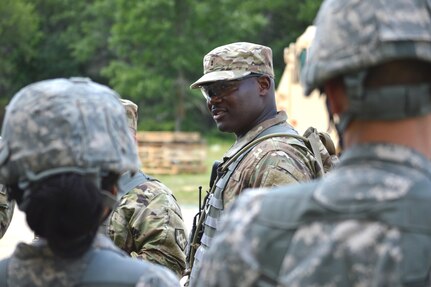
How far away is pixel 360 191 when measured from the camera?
7.71 ft

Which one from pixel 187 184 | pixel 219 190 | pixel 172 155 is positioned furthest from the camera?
pixel 172 155

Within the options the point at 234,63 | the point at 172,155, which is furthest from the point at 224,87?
the point at 172,155

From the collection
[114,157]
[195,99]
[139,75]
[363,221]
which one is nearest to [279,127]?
[114,157]

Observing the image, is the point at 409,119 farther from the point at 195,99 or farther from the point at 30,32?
the point at 30,32

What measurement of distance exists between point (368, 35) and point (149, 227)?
9.90 feet

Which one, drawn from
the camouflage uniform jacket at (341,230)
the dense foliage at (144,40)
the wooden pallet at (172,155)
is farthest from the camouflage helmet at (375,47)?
the dense foliage at (144,40)

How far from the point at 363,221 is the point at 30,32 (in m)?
55.8

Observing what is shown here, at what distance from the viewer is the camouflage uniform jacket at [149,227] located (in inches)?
205

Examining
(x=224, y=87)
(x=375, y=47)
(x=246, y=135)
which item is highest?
(x=375, y=47)

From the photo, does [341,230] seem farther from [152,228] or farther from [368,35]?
[152,228]

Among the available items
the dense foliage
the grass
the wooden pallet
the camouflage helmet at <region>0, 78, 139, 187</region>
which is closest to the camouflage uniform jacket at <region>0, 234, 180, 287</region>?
the camouflage helmet at <region>0, 78, 139, 187</region>

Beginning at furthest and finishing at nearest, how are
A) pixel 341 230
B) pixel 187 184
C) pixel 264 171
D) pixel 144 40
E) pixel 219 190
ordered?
pixel 144 40
pixel 187 184
pixel 219 190
pixel 264 171
pixel 341 230

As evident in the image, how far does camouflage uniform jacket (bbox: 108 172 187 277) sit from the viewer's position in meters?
5.22

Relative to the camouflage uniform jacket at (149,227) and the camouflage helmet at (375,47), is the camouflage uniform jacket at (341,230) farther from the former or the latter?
the camouflage uniform jacket at (149,227)
